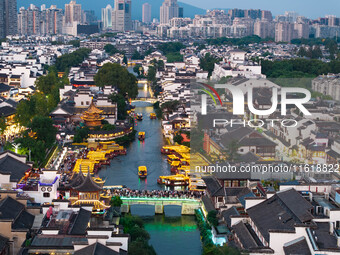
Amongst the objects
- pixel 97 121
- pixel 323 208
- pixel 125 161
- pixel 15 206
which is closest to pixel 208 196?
pixel 323 208

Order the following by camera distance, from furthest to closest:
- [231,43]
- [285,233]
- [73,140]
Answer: [231,43] → [73,140] → [285,233]

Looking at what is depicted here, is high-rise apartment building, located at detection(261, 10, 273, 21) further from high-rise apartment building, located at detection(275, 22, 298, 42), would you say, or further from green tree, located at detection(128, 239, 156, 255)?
green tree, located at detection(128, 239, 156, 255)

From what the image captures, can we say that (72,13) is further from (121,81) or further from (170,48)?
(121,81)

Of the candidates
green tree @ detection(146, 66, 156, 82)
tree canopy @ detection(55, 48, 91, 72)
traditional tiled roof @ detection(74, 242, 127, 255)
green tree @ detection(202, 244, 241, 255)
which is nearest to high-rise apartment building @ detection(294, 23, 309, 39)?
tree canopy @ detection(55, 48, 91, 72)

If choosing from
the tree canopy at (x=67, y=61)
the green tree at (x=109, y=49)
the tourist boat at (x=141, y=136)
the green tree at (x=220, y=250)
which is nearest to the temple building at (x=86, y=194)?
the green tree at (x=220, y=250)

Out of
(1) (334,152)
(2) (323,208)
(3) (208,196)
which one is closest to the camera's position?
(2) (323,208)

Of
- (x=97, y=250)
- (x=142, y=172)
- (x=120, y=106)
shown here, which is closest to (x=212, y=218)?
(x=97, y=250)

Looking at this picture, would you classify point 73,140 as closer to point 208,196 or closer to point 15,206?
point 208,196
